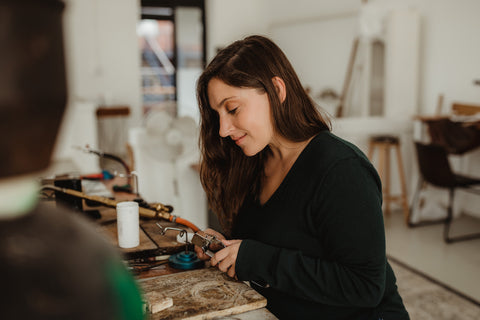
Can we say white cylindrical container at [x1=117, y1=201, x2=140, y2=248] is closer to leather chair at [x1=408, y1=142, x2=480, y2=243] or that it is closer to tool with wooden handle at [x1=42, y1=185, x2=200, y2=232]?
tool with wooden handle at [x1=42, y1=185, x2=200, y2=232]

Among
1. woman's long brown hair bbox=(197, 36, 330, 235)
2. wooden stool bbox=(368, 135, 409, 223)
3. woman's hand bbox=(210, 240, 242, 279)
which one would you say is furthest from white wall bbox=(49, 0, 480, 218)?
woman's hand bbox=(210, 240, 242, 279)

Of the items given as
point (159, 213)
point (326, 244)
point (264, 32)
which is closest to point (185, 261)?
point (159, 213)

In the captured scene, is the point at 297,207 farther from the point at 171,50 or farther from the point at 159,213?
the point at 171,50

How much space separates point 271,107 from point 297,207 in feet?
0.91

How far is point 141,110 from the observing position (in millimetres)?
7215

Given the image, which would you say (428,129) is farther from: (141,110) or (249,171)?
(141,110)

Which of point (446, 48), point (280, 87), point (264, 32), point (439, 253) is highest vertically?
point (264, 32)

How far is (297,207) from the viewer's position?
1.14 meters

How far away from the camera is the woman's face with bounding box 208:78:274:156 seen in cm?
117

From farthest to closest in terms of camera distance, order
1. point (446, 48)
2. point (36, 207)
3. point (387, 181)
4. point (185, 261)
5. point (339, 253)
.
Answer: point (446, 48) < point (387, 181) < point (185, 261) < point (339, 253) < point (36, 207)

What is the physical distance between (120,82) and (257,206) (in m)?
6.11

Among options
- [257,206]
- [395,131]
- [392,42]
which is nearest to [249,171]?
[257,206]

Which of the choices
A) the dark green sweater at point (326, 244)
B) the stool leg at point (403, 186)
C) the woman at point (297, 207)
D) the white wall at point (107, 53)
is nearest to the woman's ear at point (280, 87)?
the woman at point (297, 207)

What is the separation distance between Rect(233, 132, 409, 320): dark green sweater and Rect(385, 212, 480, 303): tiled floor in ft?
6.79
